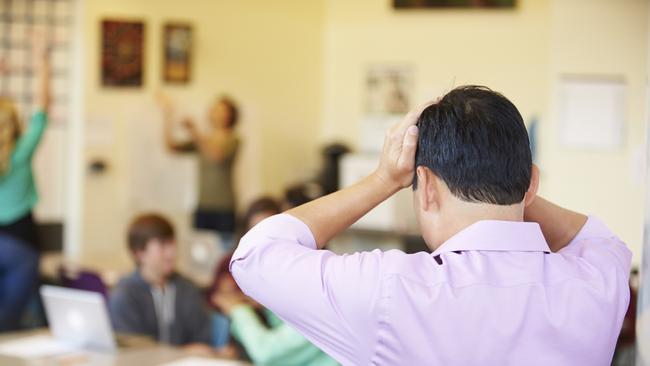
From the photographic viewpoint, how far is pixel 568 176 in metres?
6.27

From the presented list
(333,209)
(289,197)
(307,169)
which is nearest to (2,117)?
(289,197)

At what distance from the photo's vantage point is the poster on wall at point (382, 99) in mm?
9414

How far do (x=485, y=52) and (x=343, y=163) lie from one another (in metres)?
1.60

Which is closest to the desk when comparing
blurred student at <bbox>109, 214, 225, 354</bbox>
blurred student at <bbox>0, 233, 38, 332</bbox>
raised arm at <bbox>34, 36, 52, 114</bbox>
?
blurred student at <bbox>109, 214, 225, 354</bbox>

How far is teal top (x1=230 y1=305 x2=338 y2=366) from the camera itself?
3.58 meters

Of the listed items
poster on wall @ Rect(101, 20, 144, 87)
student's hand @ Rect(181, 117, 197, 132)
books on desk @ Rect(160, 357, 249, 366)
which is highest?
poster on wall @ Rect(101, 20, 144, 87)

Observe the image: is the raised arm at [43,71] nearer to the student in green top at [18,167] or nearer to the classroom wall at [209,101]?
the student in green top at [18,167]

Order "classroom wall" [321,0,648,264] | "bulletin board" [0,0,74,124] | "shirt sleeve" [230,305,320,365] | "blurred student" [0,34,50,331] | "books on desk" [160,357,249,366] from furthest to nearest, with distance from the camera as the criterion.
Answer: "bulletin board" [0,0,74,124], "blurred student" [0,34,50,331], "classroom wall" [321,0,648,264], "shirt sleeve" [230,305,320,365], "books on desk" [160,357,249,366]

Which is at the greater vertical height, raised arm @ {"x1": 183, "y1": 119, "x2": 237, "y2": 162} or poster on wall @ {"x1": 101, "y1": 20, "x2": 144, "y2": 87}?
poster on wall @ {"x1": 101, "y1": 20, "x2": 144, "y2": 87}

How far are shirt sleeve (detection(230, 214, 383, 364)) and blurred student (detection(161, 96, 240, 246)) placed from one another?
6255 millimetres

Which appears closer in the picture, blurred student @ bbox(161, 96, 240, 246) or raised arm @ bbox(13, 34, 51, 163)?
raised arm @ bbox(13, 34, 51, 163)

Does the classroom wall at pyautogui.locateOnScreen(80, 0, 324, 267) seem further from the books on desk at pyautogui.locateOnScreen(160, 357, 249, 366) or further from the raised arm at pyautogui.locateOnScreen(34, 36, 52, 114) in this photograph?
the books on desk at pyautogui.locateOnScreen(160, 357, 249, 366)

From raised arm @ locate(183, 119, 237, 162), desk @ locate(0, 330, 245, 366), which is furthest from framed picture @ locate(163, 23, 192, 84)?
desk @ locate(0, 330, 245, 366)

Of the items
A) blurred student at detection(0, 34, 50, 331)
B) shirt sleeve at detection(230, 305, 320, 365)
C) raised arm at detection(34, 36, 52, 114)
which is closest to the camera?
shirt sleeve at detection(230, 305, 320, 365)
